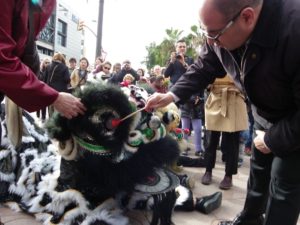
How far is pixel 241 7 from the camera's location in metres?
1.72

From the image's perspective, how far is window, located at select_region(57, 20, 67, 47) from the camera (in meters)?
59.1

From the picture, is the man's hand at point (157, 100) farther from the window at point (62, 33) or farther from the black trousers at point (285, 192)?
the window at point (62, 33)

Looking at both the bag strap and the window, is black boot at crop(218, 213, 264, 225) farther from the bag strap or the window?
the window

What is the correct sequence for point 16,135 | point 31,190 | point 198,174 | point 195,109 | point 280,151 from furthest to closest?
point 195,109
point 198,174
point 31,190
point 16,135
point 280,151

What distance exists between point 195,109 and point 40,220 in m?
3.13

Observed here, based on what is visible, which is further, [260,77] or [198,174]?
[198,174]

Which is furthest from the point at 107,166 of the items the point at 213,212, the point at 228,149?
the point at 228,149

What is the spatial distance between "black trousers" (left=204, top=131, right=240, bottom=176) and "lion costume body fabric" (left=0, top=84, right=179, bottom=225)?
1289 mm

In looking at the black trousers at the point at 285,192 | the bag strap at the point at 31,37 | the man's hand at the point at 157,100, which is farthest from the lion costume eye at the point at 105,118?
the black trousers at the point at 285,192

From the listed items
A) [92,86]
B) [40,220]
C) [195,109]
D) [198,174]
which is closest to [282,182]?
[92,86]

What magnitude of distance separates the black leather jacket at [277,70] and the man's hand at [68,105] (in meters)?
0.94

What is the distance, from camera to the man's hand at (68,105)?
6.76 feet

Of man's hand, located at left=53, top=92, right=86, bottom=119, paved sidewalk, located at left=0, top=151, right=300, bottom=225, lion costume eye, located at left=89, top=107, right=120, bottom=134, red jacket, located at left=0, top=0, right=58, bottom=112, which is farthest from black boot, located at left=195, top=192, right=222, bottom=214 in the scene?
red jacket, located at left=0, top=0, right=58, bottom=112

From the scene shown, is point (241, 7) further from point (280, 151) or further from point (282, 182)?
point (282, 182)
